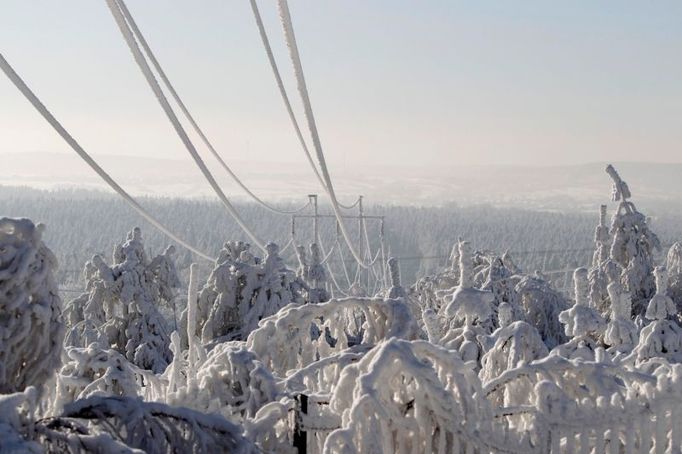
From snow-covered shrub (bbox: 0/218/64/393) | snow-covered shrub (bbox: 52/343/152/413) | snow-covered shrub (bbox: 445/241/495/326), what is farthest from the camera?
snow-covered shrub (bbox: 445/241/495/326)

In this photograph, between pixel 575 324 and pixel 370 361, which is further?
pixel 575 324

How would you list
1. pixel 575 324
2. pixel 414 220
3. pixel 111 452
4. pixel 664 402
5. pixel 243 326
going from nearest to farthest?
pixel 111 452
pixel 664 402
pixel 575 324
pixel 243 326
pixel 414 220

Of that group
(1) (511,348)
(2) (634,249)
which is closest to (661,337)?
(1) (511,348)

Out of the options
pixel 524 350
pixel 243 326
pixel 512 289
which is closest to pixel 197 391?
pixel 524 350

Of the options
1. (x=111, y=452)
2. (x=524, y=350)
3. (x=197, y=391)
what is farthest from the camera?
(x=524, y=350)

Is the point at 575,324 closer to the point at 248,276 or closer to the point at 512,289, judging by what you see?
the point at 248,276

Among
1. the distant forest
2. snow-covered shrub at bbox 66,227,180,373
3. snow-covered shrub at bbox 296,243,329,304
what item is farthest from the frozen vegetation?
the distant forest

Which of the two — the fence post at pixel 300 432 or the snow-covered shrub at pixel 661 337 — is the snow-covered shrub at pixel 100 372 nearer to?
the fence post at pixel 300 432

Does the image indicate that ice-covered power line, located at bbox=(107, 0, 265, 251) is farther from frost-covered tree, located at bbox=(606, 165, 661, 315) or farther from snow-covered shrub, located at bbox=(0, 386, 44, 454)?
frost-covered tree, located at bbox=(606, 165, 661, 315)
